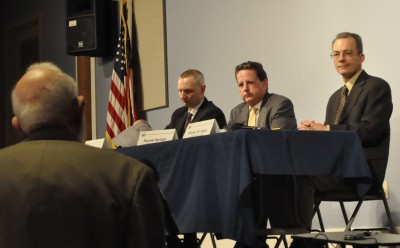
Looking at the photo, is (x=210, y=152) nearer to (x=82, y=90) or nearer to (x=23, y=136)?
(x=23, y=136)

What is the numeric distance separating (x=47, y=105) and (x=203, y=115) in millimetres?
3194

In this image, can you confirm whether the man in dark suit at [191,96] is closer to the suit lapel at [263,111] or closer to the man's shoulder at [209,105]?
the man's shoulder at [209,105]

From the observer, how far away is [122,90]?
23.9 feet

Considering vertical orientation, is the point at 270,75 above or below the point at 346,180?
above

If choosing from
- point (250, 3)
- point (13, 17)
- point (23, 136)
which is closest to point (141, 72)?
point (250, 3)

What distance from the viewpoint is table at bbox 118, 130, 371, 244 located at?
10.7ft

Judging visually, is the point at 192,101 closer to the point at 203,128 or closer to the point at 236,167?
the point at 203,128

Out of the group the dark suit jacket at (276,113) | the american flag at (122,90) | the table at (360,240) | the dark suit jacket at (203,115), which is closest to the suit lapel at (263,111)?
the dark suit jacket at (276,113)

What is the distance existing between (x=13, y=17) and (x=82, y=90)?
204 cm

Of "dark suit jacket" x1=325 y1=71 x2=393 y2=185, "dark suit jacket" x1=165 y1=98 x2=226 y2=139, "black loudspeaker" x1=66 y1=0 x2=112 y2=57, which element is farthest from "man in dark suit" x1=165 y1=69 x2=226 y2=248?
Result: "black loudspeaker" x1=66 y1=0 x2=112 y2=57

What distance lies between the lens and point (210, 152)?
3.45 meters

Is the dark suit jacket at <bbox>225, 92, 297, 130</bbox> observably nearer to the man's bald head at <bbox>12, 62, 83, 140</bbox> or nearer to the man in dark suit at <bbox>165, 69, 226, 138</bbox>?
the man in dark suit at <bbox>165, 69, 226, 138</bbox>

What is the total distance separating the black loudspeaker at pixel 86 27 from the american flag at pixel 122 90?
0.28m

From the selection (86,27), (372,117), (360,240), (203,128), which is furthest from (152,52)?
(360,240)
